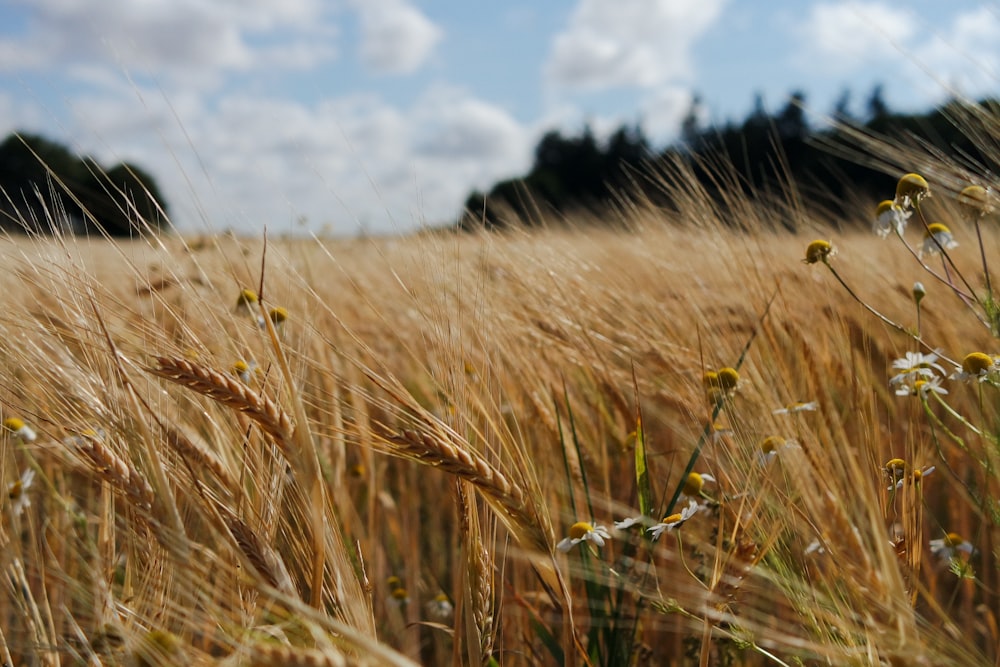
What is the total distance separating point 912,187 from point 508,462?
668mm

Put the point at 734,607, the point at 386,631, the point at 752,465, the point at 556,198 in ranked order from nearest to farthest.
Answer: the point at 752,465 < the point at 734,607 < the point at 386,631 < the point at 556,198

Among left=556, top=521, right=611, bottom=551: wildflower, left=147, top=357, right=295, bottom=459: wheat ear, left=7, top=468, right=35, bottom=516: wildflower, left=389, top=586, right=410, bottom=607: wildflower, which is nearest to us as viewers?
left=147, top=357, right=295, bottom=459: wheat ear

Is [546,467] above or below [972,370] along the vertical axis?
below

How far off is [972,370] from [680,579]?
568mm

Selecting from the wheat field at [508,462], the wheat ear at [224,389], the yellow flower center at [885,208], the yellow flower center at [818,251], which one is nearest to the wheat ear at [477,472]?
the wheat field at [508,462]

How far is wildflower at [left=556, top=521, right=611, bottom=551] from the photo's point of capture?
3.13 ft

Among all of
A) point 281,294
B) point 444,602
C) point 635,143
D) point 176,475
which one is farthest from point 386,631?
point 635,143

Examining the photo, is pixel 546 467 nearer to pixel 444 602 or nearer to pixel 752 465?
pixel 444 602

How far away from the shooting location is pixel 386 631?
1720mm

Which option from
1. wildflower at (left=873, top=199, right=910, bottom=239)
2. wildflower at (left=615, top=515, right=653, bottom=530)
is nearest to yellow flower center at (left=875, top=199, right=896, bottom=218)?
wildflower at (left=873, top=199, right=910, bottom=239)

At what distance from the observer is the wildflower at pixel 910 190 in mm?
1059

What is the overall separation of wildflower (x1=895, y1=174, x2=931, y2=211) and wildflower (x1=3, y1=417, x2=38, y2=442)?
3.99 ft

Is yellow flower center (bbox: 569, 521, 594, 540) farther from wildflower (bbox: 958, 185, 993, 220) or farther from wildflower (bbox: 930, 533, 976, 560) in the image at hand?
wildflower (bbox: 958, 185, 993, 220)

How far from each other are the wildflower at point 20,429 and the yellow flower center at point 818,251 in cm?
112
